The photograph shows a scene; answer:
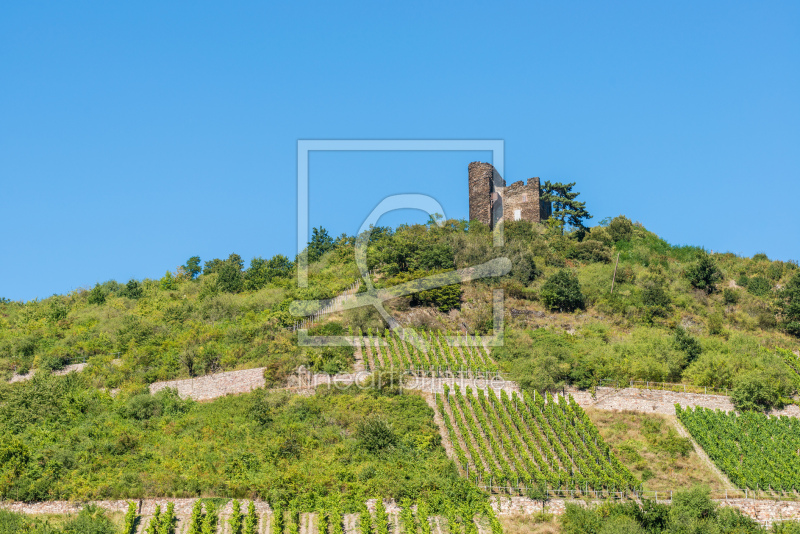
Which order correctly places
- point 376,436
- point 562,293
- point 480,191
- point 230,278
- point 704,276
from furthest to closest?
point 480,191, point 230,278, point 704,276, point 562,293, point 376,436

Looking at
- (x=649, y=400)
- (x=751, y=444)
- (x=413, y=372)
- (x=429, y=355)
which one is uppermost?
(x=429, y=355)

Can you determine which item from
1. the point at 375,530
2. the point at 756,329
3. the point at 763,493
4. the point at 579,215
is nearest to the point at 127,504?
the point at 375,530

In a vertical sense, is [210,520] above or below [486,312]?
below

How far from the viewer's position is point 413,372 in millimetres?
36438

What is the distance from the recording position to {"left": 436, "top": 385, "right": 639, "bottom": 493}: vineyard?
2986cm

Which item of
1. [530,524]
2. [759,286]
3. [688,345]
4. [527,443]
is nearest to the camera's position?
[530,524]

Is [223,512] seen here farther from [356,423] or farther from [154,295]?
[154,295]

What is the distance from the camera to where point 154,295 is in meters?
52.0

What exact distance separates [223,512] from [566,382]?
14.5m

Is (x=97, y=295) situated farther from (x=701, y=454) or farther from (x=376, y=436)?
(x=701, y=454)

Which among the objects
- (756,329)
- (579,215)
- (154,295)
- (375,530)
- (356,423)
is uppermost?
(579,215)

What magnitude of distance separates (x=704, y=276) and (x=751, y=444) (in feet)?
55.0

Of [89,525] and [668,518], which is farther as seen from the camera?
[668,518]

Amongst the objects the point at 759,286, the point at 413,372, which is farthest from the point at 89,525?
the point at 759,286
